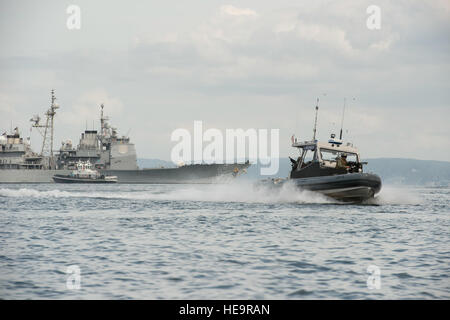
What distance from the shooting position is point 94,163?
130m

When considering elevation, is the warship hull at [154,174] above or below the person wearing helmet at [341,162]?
below

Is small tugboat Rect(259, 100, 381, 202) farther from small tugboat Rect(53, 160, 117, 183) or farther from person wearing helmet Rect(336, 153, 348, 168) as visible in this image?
small tugboat Rect(53, 160, 117, 183)

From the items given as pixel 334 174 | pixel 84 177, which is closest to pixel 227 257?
pixel 334 174

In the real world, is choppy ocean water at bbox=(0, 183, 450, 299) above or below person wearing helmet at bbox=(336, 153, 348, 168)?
below

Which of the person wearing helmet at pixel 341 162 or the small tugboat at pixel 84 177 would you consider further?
the small tugboat at pixel 84 177

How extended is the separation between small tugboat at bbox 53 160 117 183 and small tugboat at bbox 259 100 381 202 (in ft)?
283

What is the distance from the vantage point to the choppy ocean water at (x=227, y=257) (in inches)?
493

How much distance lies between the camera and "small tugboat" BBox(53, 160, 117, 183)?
11875 centimetres

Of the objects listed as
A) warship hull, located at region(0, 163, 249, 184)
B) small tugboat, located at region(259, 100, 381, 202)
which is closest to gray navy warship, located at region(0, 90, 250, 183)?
warship hull, located at region(0, 163, 249, 184)

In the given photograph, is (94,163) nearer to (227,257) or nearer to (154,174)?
(154,174)

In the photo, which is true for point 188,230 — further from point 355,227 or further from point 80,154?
point 80,154

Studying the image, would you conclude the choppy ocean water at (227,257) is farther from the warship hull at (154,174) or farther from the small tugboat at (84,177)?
the warship hull at (154,174)

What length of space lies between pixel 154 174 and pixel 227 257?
11176cm

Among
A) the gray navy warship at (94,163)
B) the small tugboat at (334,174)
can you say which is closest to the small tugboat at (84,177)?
the gray navy warship at (94,163)
